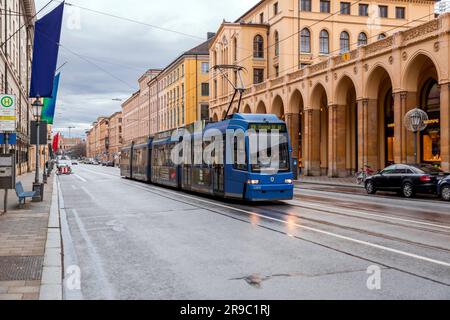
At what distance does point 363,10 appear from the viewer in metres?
56.4

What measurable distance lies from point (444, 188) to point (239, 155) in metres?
8.76

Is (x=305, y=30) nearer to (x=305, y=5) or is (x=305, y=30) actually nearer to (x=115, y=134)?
(x=305, y=5)

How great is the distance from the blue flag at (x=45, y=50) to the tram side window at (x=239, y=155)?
22.9ft

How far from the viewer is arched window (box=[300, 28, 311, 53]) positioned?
53062 mm

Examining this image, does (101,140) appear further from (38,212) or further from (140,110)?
(38,212)

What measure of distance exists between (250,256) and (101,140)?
184384 millimetres

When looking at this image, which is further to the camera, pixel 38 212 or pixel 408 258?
pixel 38 212

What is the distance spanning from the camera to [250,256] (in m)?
8.00

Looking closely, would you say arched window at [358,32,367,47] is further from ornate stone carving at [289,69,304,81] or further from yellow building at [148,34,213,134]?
yellow building at [148,34,213,134]

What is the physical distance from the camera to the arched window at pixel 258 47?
56.9 meters

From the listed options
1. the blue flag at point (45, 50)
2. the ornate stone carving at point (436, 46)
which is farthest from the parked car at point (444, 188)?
the blue flag at point (45, 50)

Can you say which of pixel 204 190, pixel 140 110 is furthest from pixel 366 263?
pixel 140 110

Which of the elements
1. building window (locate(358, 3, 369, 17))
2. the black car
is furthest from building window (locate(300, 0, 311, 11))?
the black car

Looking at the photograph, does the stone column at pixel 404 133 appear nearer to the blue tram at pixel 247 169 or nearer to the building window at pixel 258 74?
the blue tram at pixel 247 169
